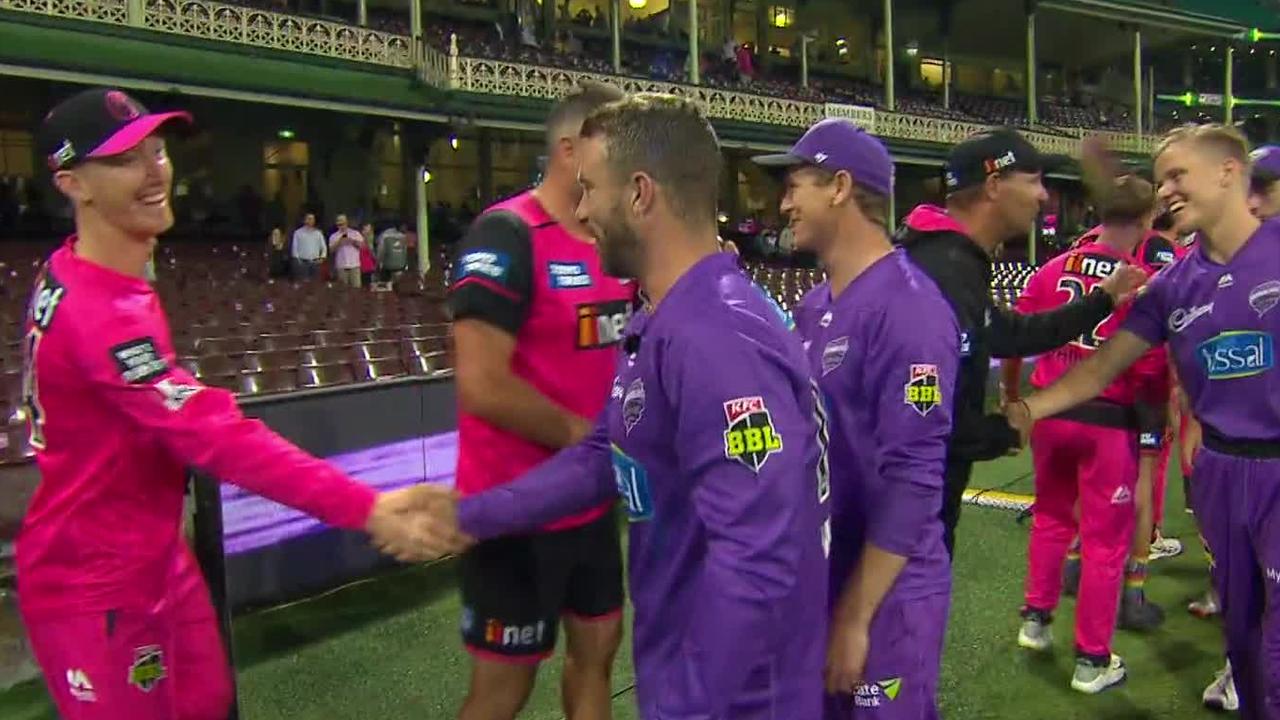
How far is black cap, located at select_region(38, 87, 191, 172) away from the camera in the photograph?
2.15 m

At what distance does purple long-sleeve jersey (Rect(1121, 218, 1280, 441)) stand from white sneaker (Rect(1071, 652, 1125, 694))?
1.55 metres

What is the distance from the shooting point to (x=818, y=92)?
90.6ft

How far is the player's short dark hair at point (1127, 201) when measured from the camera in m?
4.12

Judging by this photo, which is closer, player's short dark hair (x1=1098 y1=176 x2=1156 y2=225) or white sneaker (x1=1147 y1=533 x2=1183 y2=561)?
player's short dark hair (x1=1098 y1=176 x2=1156 y2=225)

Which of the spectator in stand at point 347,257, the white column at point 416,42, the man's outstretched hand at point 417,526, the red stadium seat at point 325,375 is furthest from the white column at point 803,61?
the man's outstretched hand at point 417,526

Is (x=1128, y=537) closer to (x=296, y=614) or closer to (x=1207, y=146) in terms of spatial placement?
(x=1207, y=146)

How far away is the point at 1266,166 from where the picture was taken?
405 centimetres

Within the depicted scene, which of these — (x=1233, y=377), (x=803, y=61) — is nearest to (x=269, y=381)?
(x=1233, y=377)

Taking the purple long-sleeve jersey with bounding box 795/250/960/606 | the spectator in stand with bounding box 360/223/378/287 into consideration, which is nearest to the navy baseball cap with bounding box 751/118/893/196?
the purple long-sleeve jersey with bounding box 795/250/960/606

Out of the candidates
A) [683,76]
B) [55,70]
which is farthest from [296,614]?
[683,76]

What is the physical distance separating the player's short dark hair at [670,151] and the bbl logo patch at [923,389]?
0.70m

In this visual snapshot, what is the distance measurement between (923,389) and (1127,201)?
8.33 feet

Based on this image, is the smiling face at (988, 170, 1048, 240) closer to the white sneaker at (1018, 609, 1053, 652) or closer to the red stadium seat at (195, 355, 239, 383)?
the white sneaker at (1018, 609, 1053, 652)

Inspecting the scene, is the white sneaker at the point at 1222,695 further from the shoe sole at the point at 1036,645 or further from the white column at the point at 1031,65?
the white column at the point at 1031,65
